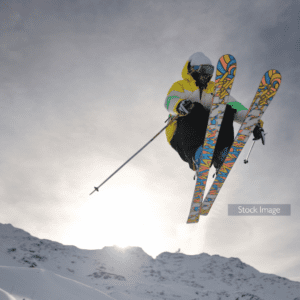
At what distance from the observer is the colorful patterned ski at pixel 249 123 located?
3.19 metres

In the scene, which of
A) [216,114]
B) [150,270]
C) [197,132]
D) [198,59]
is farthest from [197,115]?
[150,270]

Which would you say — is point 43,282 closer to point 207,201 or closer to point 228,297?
point 207,201

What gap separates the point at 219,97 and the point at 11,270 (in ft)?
25.3

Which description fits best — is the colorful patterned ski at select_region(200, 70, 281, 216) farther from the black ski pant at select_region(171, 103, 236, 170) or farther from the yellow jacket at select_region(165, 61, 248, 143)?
the yellow jacket at select_region(165, 61, 248, 143)

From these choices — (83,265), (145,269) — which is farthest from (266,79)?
(145,269)

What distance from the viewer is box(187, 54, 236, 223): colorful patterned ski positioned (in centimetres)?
299

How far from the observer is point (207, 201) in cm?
392

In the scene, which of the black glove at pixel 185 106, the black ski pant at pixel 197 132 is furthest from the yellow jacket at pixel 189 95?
the black glove at pixel 185 106

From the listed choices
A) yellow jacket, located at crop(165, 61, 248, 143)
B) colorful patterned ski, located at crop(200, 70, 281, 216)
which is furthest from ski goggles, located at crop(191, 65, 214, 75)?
colorful patterned ski, located at crop(200, 70, 281, 216)

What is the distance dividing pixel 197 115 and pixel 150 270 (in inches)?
1675

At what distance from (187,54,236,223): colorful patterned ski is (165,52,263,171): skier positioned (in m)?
0.17

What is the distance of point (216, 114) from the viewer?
126 inches

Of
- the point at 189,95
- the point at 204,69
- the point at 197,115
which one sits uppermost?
the point at 204,69

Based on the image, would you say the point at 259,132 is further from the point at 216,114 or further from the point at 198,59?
the point at 198,59
